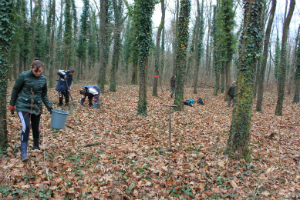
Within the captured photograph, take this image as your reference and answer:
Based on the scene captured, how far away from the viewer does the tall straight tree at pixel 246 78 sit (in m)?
4.21

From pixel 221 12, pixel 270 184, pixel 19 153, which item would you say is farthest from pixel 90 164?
pixel 221 12

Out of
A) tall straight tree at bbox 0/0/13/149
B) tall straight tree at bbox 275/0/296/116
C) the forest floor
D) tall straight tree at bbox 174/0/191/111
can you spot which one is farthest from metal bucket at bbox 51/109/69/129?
tall straight tree at bbox 275/0/296/116

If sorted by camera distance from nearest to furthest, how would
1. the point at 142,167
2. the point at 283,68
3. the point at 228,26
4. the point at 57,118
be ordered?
the point at 142,167 → the point at 57,118 → the point at 283,68 → the point at 228,26

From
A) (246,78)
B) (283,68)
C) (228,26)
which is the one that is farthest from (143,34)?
(228,26)

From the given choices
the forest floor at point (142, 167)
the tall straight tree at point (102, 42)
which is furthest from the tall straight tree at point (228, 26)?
the forest floor at point (142, 167)

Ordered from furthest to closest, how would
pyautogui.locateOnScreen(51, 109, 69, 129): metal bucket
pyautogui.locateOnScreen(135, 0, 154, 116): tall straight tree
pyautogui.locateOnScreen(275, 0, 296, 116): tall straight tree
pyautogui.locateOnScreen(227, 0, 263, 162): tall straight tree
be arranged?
pyautogui.locateOnScreen(275, 0, 296, 116): tall straight tree → pyautogui.locateOnScreen(135, 0, 154, 116): tall straight tree → pyautogui.locateOnScreen(51, 109, 69, 129): metal bucket → pyautogui.locateOnScreen(227, 0, 263, 162): tall straight tree

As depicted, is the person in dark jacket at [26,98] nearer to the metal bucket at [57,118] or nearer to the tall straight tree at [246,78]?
the metal bucket at [57,118]

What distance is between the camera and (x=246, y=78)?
14.3 ft

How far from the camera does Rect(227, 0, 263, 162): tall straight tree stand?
4.21 m

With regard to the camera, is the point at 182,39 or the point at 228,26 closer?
the point at 182,39

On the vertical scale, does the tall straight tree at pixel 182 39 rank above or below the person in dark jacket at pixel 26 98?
above

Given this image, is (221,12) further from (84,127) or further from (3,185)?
(3,185)

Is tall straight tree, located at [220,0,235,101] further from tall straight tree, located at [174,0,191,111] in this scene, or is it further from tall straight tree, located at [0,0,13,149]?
tall straight tree, located at [0,0,13,149]

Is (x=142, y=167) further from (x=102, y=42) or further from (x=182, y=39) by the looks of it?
(x=102, y=42)
